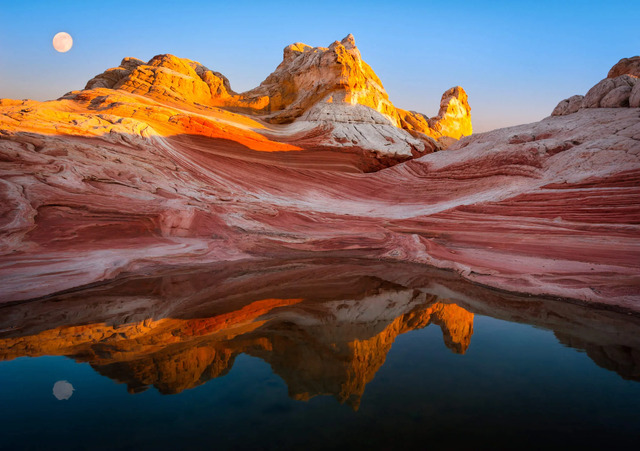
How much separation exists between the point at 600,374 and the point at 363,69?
18.1 metres

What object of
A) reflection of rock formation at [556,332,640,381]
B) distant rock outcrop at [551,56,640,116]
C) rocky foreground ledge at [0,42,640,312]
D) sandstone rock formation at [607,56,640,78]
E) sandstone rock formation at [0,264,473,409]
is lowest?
sandstone rock formation at [0,264,473,409]

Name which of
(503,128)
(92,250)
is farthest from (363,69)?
(92,250)

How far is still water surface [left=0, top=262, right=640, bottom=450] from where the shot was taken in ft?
8.14

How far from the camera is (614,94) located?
11.9m

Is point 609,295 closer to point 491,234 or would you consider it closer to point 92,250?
point 491,234

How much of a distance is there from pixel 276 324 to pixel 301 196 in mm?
7627

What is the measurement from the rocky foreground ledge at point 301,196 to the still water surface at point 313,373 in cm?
150

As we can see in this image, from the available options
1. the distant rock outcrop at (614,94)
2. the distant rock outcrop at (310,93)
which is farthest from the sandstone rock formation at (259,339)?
the distant rock outcrop at (614,94)

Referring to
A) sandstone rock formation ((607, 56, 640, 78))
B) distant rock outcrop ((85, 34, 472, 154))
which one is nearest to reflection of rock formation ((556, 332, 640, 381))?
distant rock outcrop ((85, 34, 472, 154))

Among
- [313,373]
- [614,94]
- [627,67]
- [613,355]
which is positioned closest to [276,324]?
[313,373]

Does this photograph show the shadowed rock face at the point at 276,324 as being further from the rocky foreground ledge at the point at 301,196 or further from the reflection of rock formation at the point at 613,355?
the rocky foreground ledge at the point at 301,196

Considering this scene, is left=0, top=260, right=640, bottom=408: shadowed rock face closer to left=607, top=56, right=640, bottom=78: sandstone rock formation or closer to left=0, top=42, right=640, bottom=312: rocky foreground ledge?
left=0, top=42, right=640, bottom=312: rocky foreground ledge

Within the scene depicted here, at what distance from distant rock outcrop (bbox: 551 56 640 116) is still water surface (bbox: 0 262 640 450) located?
10399mm

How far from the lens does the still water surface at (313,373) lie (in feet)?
8.14
